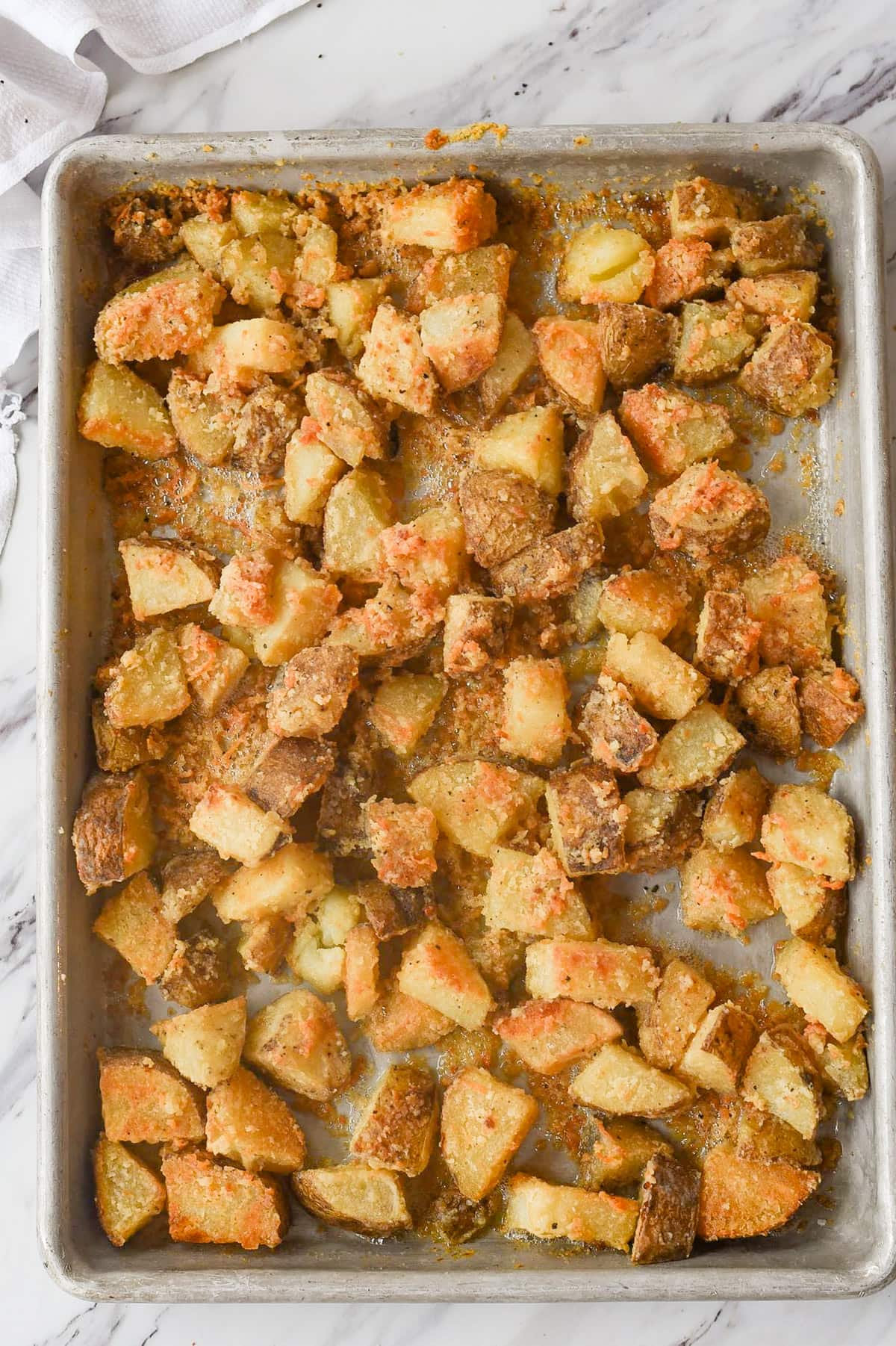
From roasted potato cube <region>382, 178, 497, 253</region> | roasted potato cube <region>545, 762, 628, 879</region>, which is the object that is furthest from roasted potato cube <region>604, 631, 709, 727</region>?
roasted potato cube <region>382, 178, 497, 253</region>

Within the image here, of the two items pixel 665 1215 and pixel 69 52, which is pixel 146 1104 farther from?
pixel 69 52

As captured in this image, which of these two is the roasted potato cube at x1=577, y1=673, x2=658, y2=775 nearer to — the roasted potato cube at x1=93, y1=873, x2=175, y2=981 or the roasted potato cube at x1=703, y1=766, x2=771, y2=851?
the roasted potato cube at x1=703, y1=766, x2=771, y2=851

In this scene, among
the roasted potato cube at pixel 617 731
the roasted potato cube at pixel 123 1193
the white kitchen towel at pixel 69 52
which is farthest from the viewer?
the white kitchen towel at pixel 69 52

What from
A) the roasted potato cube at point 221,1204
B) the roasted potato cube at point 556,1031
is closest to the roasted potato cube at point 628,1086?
the roasted potato cube at point 556,1031

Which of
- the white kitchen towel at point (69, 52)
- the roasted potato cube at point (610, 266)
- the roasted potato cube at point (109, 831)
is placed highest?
the white kitchen towel at point (69, 52)

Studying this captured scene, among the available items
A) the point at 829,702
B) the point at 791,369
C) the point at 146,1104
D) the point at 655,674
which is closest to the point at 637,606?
the point at 655,674

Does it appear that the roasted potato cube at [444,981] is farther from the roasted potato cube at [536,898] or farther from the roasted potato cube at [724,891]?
the roasted potato cube at [724,891]
